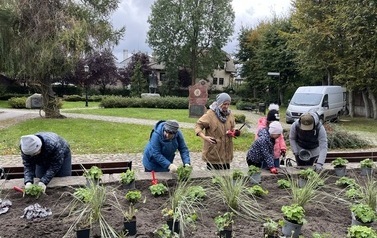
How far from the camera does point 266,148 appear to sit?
4285 millimetres

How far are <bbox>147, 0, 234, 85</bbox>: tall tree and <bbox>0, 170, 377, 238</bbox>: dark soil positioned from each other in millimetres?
39101

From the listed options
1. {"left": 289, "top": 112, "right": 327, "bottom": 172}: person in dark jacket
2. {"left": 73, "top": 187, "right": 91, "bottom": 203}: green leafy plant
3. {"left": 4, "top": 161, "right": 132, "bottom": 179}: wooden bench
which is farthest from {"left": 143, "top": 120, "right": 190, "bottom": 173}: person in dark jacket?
{"left": 289, "top": 112, "right": 327, "bottom": 172}: person in dark jacket

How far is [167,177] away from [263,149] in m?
1.29

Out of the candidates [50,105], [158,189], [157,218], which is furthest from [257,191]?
[50,105]

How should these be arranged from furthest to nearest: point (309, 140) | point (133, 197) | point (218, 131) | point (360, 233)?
point (218, 131) < point (309, 140) < point (133, 197) < point (360, 233)

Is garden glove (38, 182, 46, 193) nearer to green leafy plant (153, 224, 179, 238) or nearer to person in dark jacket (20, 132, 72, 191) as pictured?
person in dark jacket (20, 132, 72, 191)

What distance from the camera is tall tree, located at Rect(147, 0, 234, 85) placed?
136 feet

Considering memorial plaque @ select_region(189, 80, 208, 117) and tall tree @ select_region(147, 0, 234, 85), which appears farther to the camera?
tall tree @ select_region(147, 0, 234, 85)

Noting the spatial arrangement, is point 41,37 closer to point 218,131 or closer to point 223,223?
point 218,131

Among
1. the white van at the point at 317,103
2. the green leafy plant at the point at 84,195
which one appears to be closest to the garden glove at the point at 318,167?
the green leafy plant at the point at 84,195

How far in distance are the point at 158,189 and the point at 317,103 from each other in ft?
53.8

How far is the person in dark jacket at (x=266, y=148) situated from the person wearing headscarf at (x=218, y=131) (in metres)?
0.38

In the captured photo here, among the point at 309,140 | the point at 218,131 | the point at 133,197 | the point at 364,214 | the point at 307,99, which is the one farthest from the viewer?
the point at 307,99

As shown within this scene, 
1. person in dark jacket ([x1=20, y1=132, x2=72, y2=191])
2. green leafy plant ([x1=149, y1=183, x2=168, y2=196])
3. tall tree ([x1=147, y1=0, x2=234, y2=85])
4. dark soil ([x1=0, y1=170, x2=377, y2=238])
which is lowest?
dark soil ([x1=0, y1=170, x2=377, y2=238])
